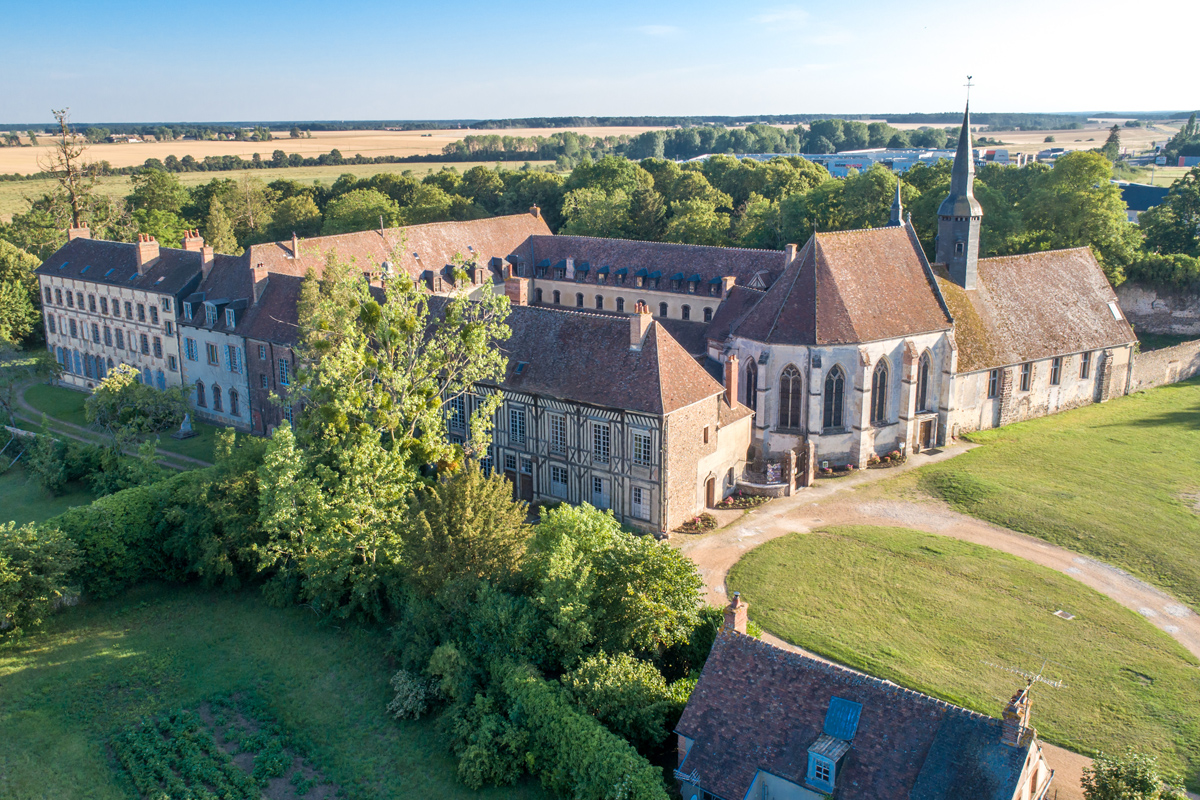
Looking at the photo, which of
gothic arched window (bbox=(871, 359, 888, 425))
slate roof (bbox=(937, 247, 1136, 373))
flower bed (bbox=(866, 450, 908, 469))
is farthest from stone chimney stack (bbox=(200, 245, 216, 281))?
slate roof (bbox=(937, 247, 1136, 373))

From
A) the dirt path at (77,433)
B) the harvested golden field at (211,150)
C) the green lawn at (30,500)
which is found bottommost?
the green lawn at (30,500)

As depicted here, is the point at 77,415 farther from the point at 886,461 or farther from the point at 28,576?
the point at 886,461

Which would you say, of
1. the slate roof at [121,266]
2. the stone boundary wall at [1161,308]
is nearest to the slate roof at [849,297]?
the stone boundary wall at [1161,308]

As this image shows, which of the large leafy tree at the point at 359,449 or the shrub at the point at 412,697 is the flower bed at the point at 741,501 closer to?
the large leafy tree at the point at 359,449

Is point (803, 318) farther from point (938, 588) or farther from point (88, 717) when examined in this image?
point (88, 717)

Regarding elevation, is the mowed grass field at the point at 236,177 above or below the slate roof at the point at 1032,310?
above

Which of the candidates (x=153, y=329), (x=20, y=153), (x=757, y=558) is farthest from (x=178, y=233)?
(x=20, y=153)

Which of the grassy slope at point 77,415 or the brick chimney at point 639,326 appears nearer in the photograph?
the brick chimney at point 639,326
